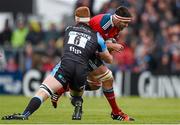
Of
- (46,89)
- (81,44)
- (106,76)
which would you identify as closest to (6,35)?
(106,76)

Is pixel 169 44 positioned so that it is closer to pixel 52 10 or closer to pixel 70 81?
pixel 52 10

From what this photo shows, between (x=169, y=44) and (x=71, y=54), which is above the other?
(x=169, y=44)

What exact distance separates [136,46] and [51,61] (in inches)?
131

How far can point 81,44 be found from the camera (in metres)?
14.9

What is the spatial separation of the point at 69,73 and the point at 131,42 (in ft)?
49.5

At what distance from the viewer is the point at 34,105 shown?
14367 mm

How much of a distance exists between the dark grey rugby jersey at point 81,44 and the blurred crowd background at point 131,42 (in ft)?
44.3

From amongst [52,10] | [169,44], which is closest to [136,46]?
[169,44]

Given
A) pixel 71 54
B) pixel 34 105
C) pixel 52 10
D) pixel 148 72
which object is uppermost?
pixel 52 10

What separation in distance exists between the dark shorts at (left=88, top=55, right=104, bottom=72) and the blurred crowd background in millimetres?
12889

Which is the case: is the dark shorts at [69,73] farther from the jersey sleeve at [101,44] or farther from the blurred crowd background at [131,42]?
the blurred crowd background at [131,42]

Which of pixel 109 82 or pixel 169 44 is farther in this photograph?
pixel 169 44

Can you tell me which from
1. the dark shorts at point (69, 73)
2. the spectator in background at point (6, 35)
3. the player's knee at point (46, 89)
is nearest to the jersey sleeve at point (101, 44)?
the dark shorts at point (69, 73)

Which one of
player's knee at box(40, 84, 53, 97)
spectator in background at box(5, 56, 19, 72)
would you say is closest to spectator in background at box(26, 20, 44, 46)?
spectator in background at box(5, 56, 19, 72)
